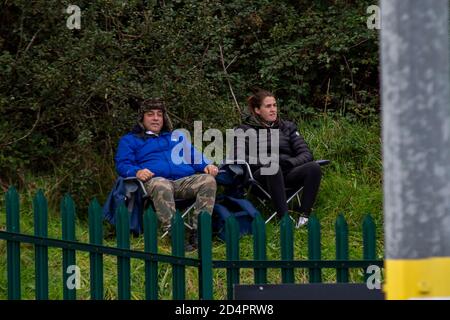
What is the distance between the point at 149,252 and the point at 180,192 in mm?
2771

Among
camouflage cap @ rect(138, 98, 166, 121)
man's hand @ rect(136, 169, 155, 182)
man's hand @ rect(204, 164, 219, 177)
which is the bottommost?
man's hand @ rect(136, 169, 155, 182)

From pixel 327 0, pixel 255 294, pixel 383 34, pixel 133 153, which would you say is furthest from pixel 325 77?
pixel 383 34

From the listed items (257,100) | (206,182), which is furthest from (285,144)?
(206,182)

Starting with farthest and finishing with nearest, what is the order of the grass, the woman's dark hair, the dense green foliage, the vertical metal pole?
the woman's dark hair, the dense green foliage, the grass, the vertical metal pole

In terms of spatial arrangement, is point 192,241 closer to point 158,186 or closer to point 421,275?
point 158,186

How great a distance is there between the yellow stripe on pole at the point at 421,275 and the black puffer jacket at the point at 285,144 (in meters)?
6.37

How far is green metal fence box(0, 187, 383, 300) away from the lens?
5.50 m

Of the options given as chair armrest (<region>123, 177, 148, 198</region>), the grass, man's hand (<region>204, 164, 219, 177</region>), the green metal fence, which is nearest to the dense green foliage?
the grass

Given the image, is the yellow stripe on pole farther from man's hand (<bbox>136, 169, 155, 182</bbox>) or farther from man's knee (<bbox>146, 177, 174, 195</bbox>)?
man's hand (<bbox>136, 169, 155, 182</bbox>)

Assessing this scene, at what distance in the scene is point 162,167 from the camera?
8516 mm

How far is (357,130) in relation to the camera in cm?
1020

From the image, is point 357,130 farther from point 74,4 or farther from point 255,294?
point 255,294

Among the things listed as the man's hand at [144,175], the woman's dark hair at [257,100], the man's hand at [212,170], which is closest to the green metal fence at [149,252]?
the man's hand at [144,175]

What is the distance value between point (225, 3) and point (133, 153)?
295 centimetres
